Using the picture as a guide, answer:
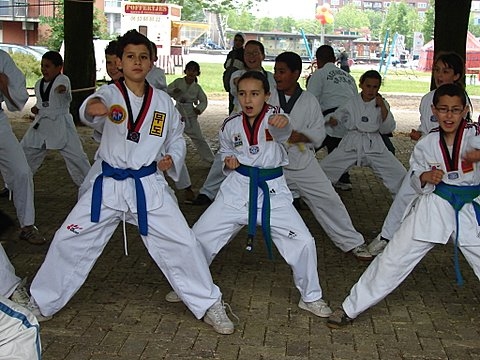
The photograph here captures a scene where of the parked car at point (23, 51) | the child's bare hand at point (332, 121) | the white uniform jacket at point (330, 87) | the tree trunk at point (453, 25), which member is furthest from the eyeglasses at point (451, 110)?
the parked car at point (23, 51)

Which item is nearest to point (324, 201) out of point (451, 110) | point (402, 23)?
point (451, 110)

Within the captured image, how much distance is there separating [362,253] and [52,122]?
3.19m

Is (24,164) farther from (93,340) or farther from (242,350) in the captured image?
(242,350)

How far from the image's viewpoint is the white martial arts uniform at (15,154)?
599 centimetres

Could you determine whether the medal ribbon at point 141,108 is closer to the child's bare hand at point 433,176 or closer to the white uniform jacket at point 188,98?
the child's bare hand at point 433,176

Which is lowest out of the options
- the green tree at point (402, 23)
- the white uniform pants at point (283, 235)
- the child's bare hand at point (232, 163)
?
the white uniform pants at point (283, 235)

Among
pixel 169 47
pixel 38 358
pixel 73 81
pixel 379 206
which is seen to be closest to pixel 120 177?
pixel 38 358

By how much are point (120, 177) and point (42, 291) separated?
804 millimetres

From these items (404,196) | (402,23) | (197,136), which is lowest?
(197,136)

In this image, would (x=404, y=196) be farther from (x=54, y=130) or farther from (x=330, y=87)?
(x=54, y=130)

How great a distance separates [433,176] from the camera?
4422 millimetres

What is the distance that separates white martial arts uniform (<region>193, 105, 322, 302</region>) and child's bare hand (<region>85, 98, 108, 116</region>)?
2.96ft

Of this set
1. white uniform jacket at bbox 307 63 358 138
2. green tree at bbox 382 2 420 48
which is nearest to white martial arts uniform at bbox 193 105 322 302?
white uniform jacket at bbox 307 63 358 138

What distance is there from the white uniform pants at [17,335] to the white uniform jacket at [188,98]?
726cm
